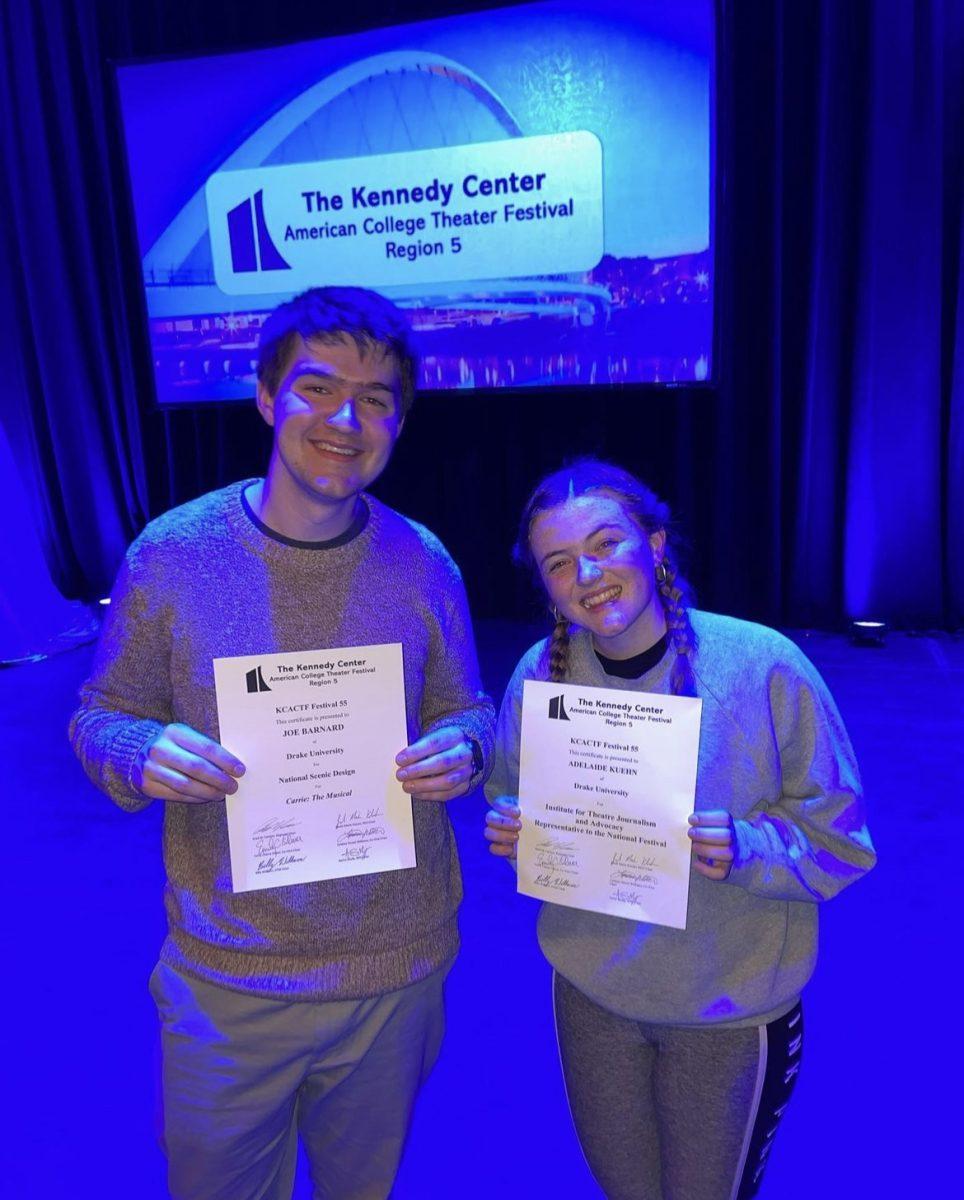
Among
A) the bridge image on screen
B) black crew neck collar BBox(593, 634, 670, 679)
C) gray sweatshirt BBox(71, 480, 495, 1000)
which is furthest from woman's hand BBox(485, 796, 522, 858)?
the bridge image on screen

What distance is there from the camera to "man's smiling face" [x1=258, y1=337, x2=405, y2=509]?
1145 mm

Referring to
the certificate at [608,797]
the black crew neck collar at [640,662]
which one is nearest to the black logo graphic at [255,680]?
the certificate at [608,797]

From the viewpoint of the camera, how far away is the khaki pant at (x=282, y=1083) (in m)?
1.17

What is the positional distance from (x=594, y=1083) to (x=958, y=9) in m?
5.26

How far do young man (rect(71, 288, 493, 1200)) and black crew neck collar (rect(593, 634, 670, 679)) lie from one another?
8.9 inches

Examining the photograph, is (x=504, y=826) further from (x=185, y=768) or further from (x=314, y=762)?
(x=185, y=768)

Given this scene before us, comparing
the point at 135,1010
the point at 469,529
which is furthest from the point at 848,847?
the point at 469,529

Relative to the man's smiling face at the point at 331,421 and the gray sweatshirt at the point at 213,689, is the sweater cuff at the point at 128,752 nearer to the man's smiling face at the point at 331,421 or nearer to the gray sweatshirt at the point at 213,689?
the gray sweatshirt at the point at 213,689

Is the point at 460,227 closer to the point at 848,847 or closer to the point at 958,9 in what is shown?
the point at 958,9

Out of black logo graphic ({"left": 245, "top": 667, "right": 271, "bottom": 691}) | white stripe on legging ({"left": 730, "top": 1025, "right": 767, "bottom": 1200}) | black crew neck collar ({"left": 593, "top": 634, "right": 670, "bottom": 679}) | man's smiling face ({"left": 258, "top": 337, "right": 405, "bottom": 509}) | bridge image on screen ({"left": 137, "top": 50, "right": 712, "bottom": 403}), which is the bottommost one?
white stripe on legging ({"left": 730, "top": 1025, "right": 767, "bottom": 1200})

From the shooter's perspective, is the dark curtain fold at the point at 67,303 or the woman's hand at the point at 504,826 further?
the dark curtain fold at the point at 67,303

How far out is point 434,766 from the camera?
117 cm

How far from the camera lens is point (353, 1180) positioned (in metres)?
1.32
